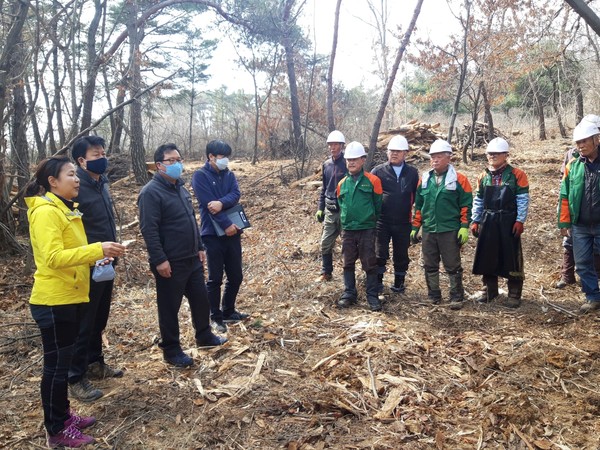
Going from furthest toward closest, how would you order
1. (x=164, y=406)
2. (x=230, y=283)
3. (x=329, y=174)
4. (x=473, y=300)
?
(x=329, y=174) → (x=473, y=300) → (x=230, y=283) → (x=164, y=406)

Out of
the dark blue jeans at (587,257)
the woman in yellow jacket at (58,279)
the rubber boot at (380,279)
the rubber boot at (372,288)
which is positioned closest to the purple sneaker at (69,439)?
the woman in yellow jacket at (58,279)

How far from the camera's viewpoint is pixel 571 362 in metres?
3.88

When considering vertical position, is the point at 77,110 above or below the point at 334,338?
above

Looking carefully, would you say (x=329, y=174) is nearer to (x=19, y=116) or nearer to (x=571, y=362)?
(x=571, y=362)

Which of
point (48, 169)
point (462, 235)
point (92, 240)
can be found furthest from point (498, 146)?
point (48, 169)

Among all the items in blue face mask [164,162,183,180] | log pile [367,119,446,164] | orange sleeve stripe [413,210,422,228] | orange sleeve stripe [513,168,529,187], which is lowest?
orange sleeve stripe [413,210,422,228]

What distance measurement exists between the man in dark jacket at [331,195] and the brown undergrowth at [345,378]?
0.50 metres

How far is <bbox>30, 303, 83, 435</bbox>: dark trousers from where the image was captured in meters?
2.93

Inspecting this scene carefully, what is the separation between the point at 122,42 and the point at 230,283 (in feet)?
44.5

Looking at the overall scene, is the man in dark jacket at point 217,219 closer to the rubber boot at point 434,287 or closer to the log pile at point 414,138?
the rubber boot at point 434,287

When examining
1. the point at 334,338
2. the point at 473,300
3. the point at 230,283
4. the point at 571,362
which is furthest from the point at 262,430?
the point at 473,300

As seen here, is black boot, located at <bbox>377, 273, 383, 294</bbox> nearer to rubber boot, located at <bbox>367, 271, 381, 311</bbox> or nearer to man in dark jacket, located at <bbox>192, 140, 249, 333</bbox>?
rubber boot, located at <bbox>367, 271, 381, 311</bbox>

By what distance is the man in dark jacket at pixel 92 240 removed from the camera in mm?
3594

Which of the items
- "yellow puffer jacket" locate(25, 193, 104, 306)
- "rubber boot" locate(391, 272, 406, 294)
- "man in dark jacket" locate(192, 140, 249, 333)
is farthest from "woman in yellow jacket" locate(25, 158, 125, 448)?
"rubber boot" locate(391, 272, 406, 294)
